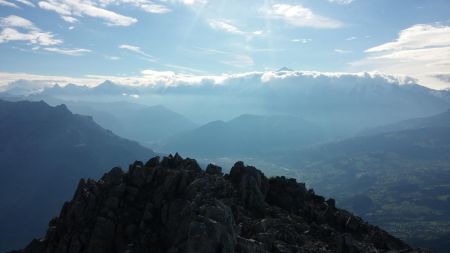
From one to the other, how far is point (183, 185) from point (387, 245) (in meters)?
44.9

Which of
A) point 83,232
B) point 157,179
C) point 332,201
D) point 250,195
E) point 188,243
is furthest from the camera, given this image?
point 332,201

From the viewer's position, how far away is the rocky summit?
63.2 meters

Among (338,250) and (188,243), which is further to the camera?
(338,250)

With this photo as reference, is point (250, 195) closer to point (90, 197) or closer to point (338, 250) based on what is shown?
point (338, 250)

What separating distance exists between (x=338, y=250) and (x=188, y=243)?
3016cm

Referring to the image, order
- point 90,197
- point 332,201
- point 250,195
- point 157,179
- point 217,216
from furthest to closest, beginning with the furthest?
point 332,201 → point 250,195 → point 157,179 → point 90,197 → point 217,216

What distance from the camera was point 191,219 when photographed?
63.5 meters

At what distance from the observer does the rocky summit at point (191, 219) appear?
63.2m

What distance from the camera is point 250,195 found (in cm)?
8944

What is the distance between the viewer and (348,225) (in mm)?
92875

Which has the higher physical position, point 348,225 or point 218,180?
point 218,180

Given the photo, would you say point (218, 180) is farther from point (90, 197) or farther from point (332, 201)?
point (332, 201)

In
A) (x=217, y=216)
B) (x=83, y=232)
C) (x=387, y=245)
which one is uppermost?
(x=217, y=216)

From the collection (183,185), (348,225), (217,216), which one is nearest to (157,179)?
(183,185)
